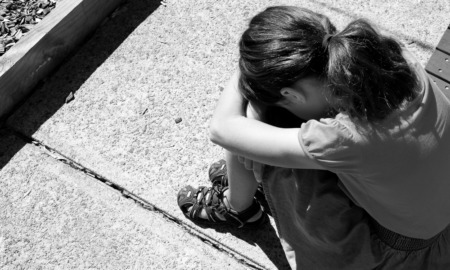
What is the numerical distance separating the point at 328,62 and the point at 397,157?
0.35 meters

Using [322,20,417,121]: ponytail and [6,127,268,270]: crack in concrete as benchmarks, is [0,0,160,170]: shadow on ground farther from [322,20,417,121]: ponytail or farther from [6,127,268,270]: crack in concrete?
[322,20,417,121]: ponytail

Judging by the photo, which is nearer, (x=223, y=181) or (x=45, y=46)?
(x=223, y=181)

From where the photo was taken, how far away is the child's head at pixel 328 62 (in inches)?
65.4

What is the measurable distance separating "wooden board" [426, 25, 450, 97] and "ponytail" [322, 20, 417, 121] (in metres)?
0.77

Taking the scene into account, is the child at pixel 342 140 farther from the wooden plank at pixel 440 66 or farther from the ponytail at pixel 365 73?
the wooden plank at pixel 440 66

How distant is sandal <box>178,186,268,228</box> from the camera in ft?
8.00

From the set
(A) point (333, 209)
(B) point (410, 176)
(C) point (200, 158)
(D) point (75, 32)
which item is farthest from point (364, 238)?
(D) point (75, 32)

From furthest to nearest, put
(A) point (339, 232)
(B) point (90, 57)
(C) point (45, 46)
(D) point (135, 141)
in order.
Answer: (B) point (90, 57) → (C) point (45, 46) → (D) point (135, 141) → (A) point (339, 232)

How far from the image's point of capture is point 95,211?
2574 millimetres

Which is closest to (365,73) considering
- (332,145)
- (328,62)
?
(328,62)

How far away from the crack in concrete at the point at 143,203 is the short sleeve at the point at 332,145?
826 millimetres

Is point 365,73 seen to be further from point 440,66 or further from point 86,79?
point 86,79

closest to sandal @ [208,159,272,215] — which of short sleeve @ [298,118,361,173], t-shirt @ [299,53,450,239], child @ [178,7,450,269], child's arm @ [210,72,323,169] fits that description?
child @ [178,7,450,269]

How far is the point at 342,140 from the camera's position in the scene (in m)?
1.70
